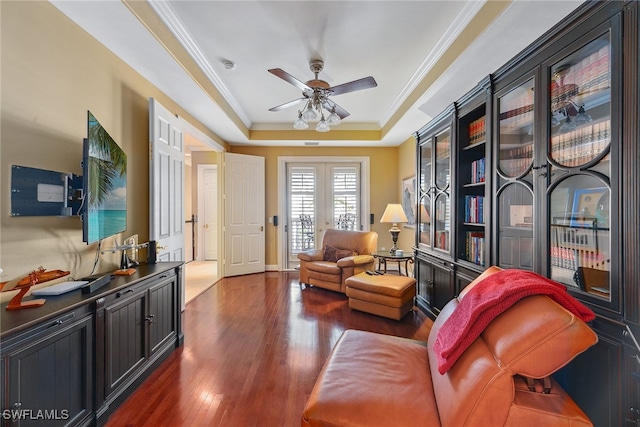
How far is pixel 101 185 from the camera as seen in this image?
1830mm

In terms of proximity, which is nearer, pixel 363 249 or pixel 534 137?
pixel 534 137

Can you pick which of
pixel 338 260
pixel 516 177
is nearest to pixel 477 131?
pixel 516 177

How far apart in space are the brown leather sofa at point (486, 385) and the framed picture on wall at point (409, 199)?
12.2 ft

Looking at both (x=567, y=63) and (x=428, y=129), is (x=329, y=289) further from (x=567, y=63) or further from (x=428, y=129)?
(x=567, y=63)

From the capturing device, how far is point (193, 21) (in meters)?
2.21

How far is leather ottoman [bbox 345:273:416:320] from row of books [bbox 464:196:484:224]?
1.04 metres

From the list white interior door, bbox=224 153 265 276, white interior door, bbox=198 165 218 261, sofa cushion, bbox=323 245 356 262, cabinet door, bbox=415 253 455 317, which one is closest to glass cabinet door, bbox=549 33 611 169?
cabinet door, bbox=415 253 455 317

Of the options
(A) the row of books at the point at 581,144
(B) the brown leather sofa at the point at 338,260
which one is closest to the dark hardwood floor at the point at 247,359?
(B) the brown leather sofa at the point at 338,260

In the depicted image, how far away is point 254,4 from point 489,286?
7.98 ft

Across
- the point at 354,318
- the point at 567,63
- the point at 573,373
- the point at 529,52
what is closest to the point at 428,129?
the point at 529,52

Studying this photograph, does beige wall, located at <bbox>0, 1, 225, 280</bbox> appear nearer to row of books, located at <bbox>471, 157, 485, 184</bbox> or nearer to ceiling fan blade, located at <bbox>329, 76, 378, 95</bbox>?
ceiling fan blade, located at <bbox>329, 76, 378, 95</bbox>

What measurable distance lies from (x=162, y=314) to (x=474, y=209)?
2.94 m

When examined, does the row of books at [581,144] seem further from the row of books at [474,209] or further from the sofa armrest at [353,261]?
the sofa armrest at [353,261]

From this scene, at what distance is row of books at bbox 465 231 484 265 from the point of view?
235 centimetres
